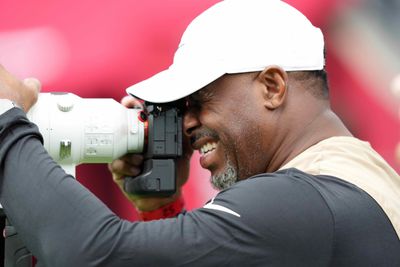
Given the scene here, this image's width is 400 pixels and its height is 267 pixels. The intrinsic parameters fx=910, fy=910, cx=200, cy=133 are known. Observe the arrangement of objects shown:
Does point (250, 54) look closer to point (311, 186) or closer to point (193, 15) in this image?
point (311, 186)

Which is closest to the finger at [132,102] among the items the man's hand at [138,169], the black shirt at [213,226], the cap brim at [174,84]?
the man's hand at [138,169]

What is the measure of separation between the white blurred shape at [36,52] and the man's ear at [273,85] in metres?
1.20

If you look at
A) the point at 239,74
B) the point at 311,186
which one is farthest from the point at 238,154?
the point at 311,186

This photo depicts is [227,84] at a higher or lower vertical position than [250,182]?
higher

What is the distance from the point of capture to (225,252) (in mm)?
1429

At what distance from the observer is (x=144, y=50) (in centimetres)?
283

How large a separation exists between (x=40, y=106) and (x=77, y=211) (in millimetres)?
456

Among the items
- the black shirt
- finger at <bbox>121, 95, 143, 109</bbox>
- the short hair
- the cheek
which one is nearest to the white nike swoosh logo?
the black shirt

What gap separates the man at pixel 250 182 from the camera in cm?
143

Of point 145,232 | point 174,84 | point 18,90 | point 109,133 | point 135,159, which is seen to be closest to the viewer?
point 145,232

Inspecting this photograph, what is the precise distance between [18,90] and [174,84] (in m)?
0.30

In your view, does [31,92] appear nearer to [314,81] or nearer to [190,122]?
[190,122]

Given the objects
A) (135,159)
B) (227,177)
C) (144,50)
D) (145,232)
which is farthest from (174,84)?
(144,50)

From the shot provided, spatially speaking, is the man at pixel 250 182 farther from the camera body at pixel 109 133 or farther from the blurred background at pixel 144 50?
the blurred background at pixel 144 50
